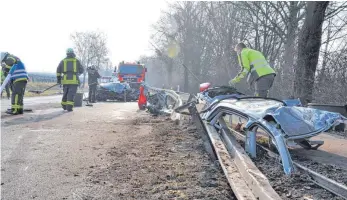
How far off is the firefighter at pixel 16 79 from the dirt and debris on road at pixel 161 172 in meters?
4.54

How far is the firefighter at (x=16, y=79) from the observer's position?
27.7 feet

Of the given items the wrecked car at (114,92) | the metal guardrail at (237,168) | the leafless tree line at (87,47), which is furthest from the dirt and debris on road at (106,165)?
the leafless tree line at (87,47)

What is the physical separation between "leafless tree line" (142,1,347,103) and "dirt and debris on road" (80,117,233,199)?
5.30 metres

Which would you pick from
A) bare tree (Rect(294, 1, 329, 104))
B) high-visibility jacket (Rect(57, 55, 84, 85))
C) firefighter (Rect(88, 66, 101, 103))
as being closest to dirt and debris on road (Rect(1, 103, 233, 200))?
high-visibility jacket (Rect(57, 55, 84, 85))

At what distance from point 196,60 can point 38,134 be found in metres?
32.7

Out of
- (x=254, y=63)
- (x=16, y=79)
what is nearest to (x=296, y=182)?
(x=254, y=63)

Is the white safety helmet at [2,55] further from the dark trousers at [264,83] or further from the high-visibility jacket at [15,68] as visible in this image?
the dark trousers at [264,83]

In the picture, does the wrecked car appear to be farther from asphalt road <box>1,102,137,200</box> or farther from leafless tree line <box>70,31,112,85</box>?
leafless tree line <box>70,31,112,85</box>

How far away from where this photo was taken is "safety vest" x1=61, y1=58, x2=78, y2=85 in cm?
977

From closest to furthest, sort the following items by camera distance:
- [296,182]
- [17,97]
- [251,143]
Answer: [296,182], [251,143], [17,97]

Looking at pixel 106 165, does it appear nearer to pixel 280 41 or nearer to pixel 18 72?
pixel 18 72

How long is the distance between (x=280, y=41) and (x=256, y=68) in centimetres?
1183

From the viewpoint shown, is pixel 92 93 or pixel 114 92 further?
pixel 114 92

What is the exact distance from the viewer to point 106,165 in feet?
12.1
